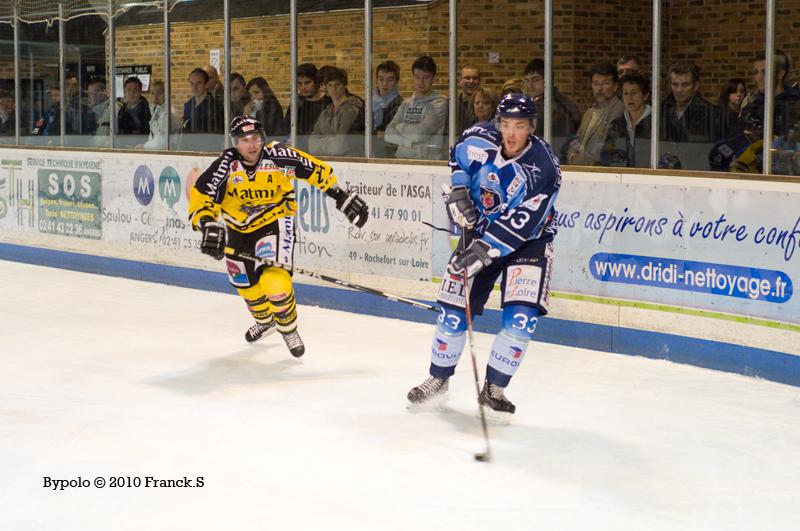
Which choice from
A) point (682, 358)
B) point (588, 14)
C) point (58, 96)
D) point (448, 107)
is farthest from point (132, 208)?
point (682, 358)

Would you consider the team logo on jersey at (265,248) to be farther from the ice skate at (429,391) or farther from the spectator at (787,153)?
the spectator at (787,153)

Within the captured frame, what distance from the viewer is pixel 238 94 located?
32.2 feet

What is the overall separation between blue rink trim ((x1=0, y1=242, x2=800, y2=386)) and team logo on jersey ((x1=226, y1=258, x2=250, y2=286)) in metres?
1.53

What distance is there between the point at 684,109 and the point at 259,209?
8.05ft

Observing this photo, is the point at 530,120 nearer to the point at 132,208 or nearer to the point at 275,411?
the point at 275,411

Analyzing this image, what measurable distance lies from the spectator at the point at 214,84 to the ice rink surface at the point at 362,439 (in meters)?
2.69

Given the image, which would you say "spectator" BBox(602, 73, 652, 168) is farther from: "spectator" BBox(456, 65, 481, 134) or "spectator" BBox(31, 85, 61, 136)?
"spectator" BBox(31, 85, 61, 136)

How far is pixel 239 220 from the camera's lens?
709 centimetres

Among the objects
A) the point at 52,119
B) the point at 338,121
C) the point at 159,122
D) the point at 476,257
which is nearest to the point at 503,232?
the point at 476,257

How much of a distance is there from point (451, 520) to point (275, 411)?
183 cm

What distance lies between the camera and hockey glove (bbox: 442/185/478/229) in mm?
5422

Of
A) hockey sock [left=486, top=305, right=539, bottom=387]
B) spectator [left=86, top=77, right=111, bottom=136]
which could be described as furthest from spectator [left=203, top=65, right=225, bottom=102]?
hockey sock [left=486, top=305, right=539, bottom=387]

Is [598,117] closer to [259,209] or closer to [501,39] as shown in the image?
[501,39]

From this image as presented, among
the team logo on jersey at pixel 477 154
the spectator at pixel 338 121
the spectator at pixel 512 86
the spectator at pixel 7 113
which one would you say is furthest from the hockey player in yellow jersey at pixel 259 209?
the spectator at pixel 7 113
